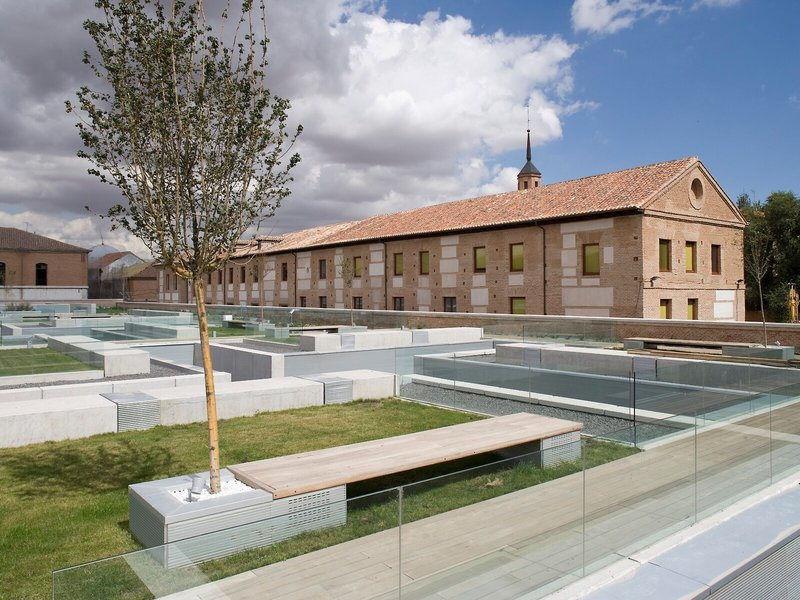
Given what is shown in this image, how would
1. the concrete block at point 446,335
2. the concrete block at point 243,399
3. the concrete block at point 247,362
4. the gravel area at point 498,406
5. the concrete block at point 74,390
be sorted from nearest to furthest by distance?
1. the concrete block at point 243,399
2. the gravel area at point 498,406
3. the concrete block at point 74,390
4. the concrete block at point 247,362
5. the concrete block at point 446,335

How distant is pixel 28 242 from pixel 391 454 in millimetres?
73895

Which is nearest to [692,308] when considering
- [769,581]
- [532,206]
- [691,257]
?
[691,257]

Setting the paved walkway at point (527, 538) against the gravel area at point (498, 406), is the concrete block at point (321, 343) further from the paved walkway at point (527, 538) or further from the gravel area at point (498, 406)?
the paved walkway at point (527, 538)

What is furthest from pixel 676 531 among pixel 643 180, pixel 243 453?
pixel 643 180

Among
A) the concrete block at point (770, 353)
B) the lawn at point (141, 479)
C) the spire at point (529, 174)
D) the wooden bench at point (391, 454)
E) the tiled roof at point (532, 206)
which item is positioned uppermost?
the spire at point (529, 174)

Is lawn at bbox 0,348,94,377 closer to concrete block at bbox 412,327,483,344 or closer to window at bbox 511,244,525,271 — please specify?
concrete block at bbox 412,327,483,344

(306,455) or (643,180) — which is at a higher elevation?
(643,180)

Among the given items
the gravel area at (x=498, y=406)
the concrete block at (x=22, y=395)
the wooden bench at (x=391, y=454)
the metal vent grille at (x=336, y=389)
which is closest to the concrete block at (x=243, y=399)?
the metal vent grille at (x=336, y=389)

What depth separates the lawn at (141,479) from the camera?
3.97 m

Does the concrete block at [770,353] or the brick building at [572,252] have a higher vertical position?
the brick building at [572,252]

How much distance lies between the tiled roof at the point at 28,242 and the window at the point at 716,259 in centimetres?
6612

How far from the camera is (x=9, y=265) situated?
212ft

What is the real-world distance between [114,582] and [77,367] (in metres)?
13.1

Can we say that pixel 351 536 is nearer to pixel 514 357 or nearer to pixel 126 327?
pixel 514 357
